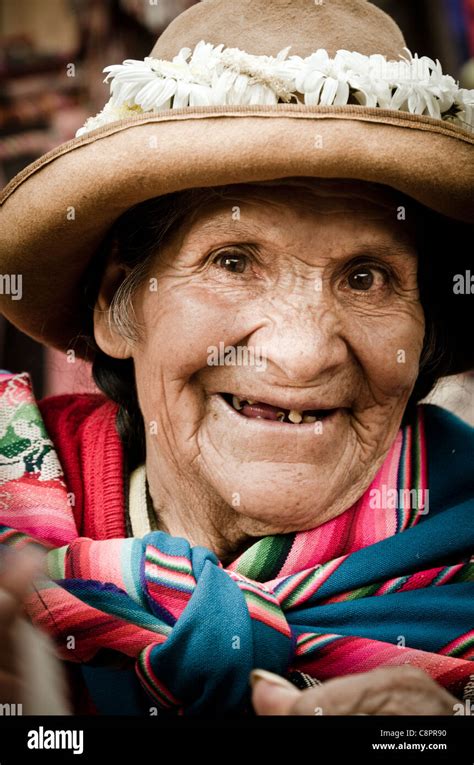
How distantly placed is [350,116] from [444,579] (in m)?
1.03

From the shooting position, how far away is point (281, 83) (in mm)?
1799

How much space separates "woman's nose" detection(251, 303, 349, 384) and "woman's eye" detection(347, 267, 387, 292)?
120mm

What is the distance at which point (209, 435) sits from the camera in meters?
1.98

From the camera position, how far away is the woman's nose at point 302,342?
1824mm

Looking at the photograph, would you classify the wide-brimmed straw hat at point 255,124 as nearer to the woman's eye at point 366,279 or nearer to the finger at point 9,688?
the woman's eye at point 366,279

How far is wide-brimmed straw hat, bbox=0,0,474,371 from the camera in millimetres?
1732

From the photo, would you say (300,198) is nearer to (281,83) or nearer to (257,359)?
(281,83)

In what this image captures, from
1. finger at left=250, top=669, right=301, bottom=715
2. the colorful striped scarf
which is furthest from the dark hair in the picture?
finger at left=250, top=669, right=301, bottom=715

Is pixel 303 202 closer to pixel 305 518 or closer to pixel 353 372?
pixel 353 372

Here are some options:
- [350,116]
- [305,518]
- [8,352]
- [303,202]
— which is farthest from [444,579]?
[8,352]

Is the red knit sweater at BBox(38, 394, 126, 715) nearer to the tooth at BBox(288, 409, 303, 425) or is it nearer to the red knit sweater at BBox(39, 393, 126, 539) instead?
the red knit sweater at BBox(39, 393, 126, 539)

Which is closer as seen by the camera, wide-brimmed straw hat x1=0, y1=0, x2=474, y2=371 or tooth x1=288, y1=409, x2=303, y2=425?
wide-brimmed straw hat x1=0, y1=0, x2=474, y2=371

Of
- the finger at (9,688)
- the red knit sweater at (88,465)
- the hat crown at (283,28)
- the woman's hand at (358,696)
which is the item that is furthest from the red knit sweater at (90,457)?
the hat crown at (283,28)

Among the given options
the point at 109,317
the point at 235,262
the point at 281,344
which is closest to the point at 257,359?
the point at 281,344
